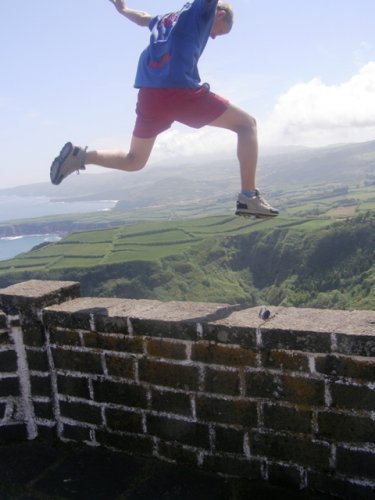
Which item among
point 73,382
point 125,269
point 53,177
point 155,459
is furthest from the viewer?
point 125,269

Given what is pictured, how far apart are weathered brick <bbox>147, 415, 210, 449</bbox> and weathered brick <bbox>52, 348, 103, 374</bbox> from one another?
451 millimetres

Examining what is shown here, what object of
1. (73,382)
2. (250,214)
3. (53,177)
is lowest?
(73,382)

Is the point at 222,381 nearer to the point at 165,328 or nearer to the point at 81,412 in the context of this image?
the point at 165,328

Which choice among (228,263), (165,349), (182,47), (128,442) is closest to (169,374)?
(165,349)

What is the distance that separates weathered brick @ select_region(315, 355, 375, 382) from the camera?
7.25ft

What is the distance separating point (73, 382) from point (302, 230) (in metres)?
91.3

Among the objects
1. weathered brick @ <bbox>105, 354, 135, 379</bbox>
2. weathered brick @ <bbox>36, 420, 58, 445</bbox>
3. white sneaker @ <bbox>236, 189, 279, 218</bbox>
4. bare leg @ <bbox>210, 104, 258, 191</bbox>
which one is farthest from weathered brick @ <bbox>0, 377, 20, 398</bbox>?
bare leg @ <bbox>210, 104, 258, 191</bbox>

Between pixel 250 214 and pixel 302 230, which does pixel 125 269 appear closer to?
pixel 302 230

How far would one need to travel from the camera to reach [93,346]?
292 centimetres

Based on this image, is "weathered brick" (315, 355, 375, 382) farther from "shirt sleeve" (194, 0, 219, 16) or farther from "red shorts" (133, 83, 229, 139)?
"shirt sleeve" (194, 0, 219, 16)

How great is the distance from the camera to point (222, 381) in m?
2.57

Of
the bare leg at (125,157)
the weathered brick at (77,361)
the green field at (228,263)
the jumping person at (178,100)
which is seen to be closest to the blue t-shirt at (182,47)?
the jumping person at (178,100)

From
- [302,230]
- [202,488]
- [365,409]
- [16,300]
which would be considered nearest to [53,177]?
[16,300]

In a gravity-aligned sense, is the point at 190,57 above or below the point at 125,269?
above
